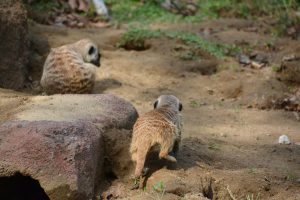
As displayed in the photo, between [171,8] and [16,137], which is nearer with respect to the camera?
[16,137]

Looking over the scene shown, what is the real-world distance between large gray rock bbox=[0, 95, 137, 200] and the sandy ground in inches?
11.5

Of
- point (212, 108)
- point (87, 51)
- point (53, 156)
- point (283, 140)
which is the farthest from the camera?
point (87, 51)

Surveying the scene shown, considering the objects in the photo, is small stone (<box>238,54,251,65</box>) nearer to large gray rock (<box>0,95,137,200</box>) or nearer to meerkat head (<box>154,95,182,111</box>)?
meerkat head (<box>154,95,182,111</box>)

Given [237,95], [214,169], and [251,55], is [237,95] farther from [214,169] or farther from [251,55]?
[214,169]

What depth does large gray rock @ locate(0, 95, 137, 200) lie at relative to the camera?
3477 mm

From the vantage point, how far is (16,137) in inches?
142

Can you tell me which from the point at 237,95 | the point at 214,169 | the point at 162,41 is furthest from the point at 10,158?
the point at 162,41

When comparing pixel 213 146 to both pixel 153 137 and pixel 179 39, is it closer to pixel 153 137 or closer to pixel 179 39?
pixel 153 137

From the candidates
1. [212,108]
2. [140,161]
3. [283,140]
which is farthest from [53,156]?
[212,108]

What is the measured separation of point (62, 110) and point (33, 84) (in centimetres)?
230

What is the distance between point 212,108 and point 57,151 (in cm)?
283

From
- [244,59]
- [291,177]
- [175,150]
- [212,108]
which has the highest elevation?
[175,150]

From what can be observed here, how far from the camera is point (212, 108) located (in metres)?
6.12

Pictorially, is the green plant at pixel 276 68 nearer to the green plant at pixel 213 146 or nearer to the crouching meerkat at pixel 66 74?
the crouching meerkat at pixel 66 74
